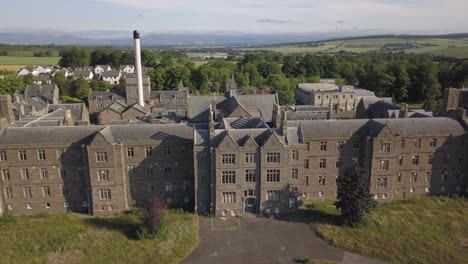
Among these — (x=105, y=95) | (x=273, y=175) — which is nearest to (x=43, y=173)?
(x=273, y=175)

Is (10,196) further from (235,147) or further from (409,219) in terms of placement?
(409,219)

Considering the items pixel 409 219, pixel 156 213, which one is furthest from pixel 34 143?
pixel 409 219

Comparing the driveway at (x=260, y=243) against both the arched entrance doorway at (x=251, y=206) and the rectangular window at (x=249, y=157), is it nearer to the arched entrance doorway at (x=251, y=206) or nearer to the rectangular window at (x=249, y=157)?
the arched entrance doorway at (x=251, y=206)

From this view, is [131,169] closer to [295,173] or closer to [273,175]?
[273,175]

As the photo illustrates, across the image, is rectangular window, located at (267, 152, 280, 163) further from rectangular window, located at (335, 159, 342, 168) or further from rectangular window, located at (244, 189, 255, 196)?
rectangular window, located at (335, 159, 342, 168)

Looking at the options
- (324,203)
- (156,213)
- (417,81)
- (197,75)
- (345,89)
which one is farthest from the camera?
(197,75)

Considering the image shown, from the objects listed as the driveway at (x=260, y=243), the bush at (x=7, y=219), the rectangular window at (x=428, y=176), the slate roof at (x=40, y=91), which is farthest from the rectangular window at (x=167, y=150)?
the slate roof at (x=40, y=91)
